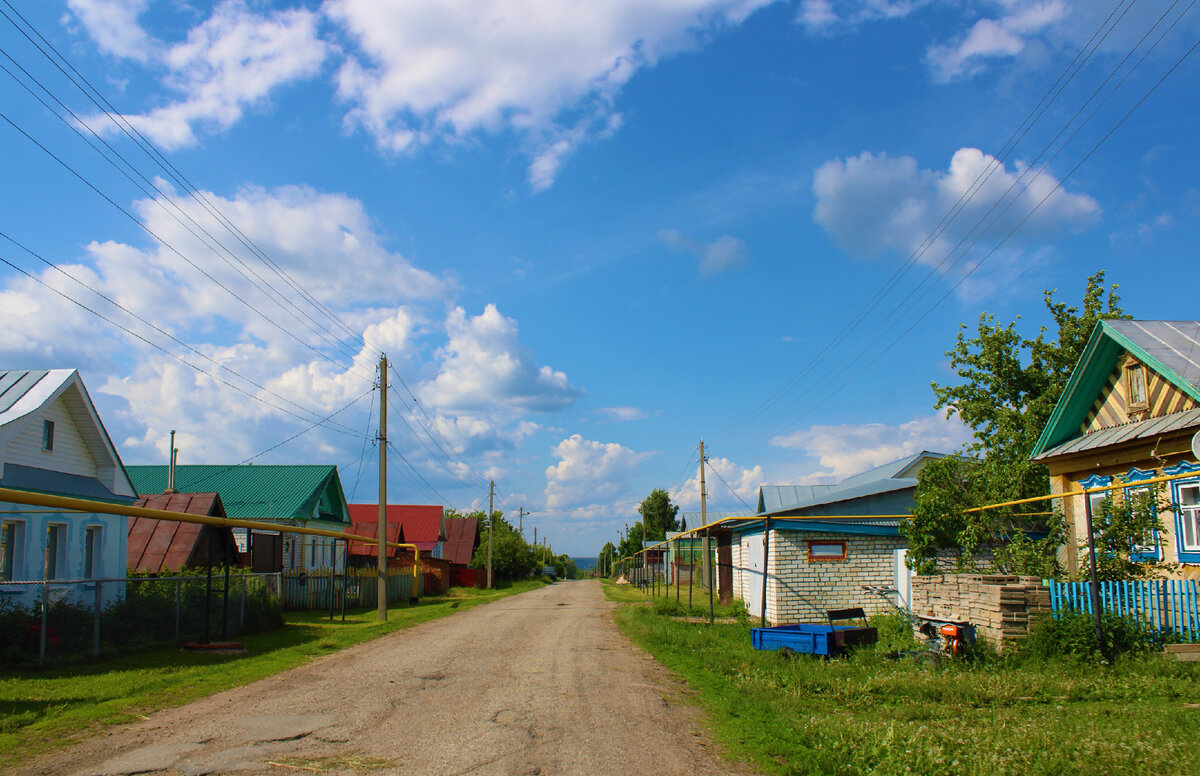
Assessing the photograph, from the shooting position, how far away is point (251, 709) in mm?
9602

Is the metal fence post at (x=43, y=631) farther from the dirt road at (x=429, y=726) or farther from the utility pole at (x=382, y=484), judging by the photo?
the utility pole at (x=382, y=484)

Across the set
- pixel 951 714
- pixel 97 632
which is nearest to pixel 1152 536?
pixel 951 714

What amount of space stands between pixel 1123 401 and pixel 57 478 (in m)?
24.7

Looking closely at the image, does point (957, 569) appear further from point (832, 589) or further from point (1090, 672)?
point (1090, 672)

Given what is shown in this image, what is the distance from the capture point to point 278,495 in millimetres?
37375

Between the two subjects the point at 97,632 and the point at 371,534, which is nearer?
the point at 97,632

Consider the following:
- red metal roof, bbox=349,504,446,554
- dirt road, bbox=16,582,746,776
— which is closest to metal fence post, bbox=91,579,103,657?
dirt road, bbox=16,582,746,776

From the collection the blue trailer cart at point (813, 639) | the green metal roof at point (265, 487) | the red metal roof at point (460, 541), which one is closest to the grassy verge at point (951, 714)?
the blue trailer cart at point (813, 639)

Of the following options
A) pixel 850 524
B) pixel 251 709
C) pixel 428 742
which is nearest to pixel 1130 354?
pixel 850 524

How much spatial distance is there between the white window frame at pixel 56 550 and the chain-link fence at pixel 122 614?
135 cm

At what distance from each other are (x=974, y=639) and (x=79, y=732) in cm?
1225

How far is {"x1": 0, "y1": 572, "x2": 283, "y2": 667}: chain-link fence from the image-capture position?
12.7 metres

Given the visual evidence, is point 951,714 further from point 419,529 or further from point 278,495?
point 419,529

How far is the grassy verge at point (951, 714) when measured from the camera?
6523mm
